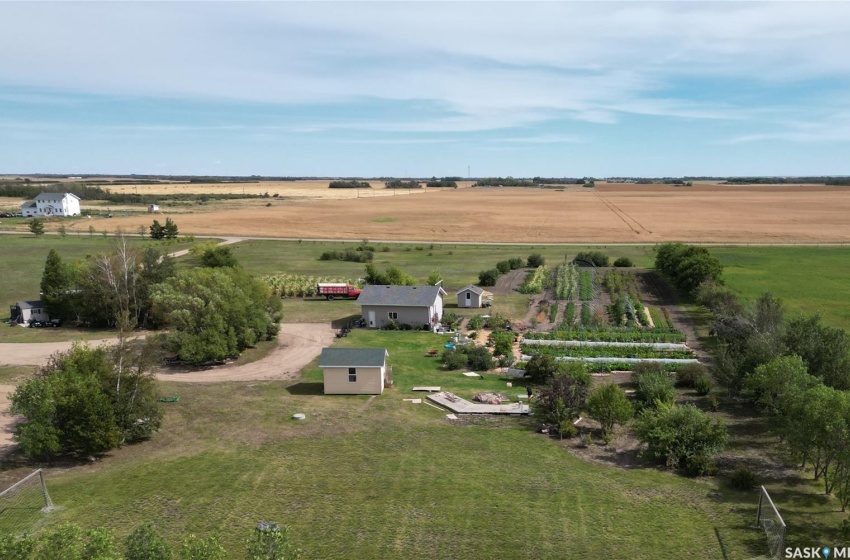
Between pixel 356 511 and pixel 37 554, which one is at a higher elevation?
pixel 37 554

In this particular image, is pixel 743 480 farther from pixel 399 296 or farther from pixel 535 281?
pixel 535 281

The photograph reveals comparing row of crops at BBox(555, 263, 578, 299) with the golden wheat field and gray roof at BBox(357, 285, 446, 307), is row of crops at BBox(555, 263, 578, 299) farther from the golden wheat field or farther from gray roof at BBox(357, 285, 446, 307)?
the golden wheat field

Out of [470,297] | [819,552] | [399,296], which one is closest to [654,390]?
[819,552]

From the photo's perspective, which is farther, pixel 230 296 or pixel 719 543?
pixel 230 296

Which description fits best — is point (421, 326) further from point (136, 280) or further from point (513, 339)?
point (136, 280)

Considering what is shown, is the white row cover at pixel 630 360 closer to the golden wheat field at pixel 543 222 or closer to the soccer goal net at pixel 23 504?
the soccer goal net at pixel 23 504

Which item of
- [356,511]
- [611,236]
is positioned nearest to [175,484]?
[356,511]
